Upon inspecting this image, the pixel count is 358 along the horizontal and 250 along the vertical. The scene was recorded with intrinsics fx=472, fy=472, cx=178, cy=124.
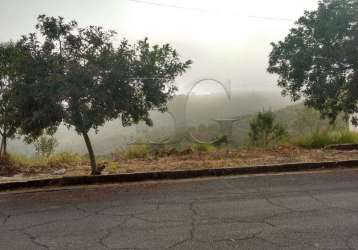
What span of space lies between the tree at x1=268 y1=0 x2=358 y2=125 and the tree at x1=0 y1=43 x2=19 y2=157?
7649 mm

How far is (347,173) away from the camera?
984 centimetres

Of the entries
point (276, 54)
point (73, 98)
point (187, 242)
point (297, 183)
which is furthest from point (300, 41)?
point (187, 242)

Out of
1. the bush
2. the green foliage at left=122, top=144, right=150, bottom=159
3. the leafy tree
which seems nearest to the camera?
the bush

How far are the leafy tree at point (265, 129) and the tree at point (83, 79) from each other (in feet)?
23.6

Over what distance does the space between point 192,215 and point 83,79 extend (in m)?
4.34

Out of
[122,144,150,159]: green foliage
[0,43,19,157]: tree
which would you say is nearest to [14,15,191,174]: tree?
[0,43,19,157]: tree

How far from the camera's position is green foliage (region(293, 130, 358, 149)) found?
15250 mm

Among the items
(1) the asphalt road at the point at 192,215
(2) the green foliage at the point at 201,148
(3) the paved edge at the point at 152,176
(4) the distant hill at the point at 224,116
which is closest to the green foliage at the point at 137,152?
(2) the green foliage at the point at 201,148

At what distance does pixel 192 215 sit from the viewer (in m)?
6.69

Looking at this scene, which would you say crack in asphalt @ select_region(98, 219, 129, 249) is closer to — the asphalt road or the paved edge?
the asphalt road

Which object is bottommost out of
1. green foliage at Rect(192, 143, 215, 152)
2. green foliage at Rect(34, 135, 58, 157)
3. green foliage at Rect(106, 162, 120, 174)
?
green foliage at Rect(106, 162, 120, 174)

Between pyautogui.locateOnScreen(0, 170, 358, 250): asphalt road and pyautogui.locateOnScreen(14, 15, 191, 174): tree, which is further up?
pyautogui.locateOnScreen(14, 15, 191, 174): tree

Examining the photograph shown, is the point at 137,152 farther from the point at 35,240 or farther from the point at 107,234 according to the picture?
the point at 35,240

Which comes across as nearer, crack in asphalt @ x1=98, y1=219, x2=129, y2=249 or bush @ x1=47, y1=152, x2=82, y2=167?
crack in asphalt @ x1=98, y1=219, x2=129, y2=249
